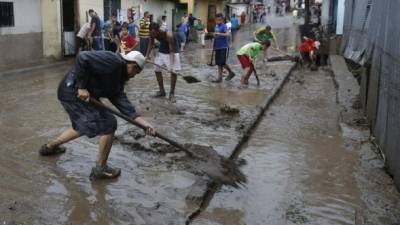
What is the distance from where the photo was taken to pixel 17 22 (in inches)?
585

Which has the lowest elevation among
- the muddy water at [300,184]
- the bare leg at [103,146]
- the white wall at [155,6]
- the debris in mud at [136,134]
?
the muddy water at [300,184]

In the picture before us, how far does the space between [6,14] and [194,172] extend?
10.7 meters

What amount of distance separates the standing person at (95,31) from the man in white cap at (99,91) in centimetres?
1067

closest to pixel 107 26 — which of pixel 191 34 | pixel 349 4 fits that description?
pixel 349 4

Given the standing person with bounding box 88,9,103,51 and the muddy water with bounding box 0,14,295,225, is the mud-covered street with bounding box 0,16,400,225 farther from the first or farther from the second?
the standing person with bounding box 88,9,103,51

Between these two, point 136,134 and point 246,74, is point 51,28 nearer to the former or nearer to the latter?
point 246,74

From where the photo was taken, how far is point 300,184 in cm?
580

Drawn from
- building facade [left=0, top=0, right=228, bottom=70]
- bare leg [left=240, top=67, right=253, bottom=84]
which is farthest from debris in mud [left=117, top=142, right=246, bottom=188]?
building facade [left=0, top=0, right=228, bottom=70]

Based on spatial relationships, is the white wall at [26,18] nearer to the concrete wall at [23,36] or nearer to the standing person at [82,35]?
the concrete wall at [23,36]

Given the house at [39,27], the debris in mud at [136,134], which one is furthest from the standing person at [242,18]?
the debris in mud at [136,134]

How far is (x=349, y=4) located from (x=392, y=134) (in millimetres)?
10777

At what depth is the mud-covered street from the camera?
470 cm

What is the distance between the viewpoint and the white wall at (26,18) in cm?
1471

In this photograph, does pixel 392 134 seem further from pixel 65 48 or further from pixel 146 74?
pixel 65 48
